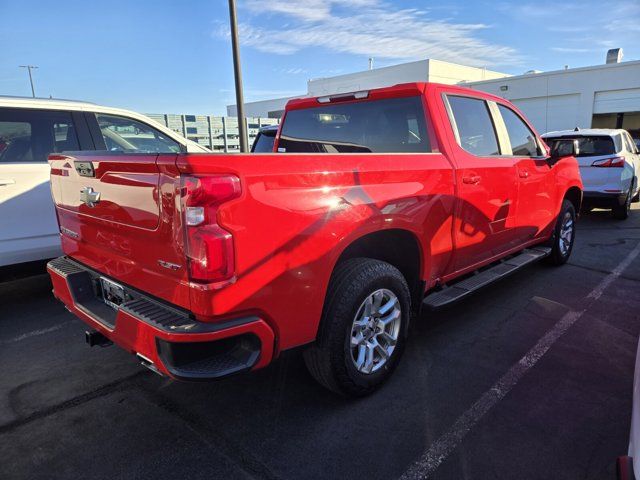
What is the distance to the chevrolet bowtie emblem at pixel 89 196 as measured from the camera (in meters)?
2.53

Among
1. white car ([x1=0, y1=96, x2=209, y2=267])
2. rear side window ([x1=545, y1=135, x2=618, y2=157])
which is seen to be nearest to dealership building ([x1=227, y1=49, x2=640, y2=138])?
rear side window ([x1=545, y1=135, x2=618, y2=157])

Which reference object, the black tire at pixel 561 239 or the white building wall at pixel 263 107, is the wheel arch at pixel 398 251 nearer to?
the black tire at pixel 561 239

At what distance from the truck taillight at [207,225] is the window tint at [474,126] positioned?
2.20 m

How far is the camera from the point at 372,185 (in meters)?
2.58

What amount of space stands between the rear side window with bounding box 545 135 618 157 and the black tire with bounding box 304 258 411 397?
7575mm

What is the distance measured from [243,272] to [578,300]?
391cm

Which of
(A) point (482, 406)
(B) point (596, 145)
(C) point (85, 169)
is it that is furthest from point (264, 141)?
(B) point (596, 145)

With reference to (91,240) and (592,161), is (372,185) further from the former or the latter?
(592,161)

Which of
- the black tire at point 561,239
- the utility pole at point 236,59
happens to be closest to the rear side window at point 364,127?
the black tire at point 561,239

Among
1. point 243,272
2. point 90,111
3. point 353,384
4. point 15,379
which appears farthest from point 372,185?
point 90,111

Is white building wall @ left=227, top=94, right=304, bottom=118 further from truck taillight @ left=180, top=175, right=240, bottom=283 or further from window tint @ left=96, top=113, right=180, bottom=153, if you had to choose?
truck taillight @ left=180, top=175, right=240, bottom=283

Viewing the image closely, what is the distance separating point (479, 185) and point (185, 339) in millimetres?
2578

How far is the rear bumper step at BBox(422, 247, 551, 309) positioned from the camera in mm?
3304

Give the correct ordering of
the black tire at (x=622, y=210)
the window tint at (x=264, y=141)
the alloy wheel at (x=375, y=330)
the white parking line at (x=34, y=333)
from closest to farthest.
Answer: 1. the alloy wheel at (x=375, y=330)
2. the white parking line at (x=34, y=333)
3. the window tint at (x=264, y=141)
4. the black tire at (x=622, y=210)
